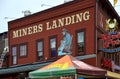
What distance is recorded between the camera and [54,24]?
28109 millimetres

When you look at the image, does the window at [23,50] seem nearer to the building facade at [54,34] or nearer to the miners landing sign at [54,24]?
the building facade at [54,34]

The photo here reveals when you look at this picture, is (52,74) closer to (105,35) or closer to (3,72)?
(105,35)

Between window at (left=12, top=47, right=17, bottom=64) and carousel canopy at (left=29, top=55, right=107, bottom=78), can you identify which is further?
window at (left=12, top=47, right=17, bottom=64)

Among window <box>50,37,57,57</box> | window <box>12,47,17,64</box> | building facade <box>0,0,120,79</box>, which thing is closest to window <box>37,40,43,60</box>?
building facade <box>0,0,120,79</box>

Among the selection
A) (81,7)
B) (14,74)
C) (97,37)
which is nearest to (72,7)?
(81,7)

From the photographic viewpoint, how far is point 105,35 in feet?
80.3

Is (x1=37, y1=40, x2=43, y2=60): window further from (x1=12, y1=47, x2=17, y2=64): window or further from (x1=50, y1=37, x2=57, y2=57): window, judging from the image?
(x1=12, y1=47, x2=17, y2=64): window

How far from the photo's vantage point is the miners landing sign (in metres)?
25.8

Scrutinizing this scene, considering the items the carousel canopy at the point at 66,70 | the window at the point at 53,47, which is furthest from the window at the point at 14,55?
the carousel canopy at the point at 66,70

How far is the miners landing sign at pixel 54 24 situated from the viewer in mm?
25827

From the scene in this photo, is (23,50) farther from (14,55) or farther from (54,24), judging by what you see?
(54,24)

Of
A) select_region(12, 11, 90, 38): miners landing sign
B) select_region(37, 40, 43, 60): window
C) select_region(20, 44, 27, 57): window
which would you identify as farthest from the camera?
select_region(20, 44, 27, 57): window

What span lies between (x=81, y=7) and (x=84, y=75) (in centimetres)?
1277

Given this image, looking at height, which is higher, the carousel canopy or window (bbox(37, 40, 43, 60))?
window (bbox(37, 40, 43, 60))
